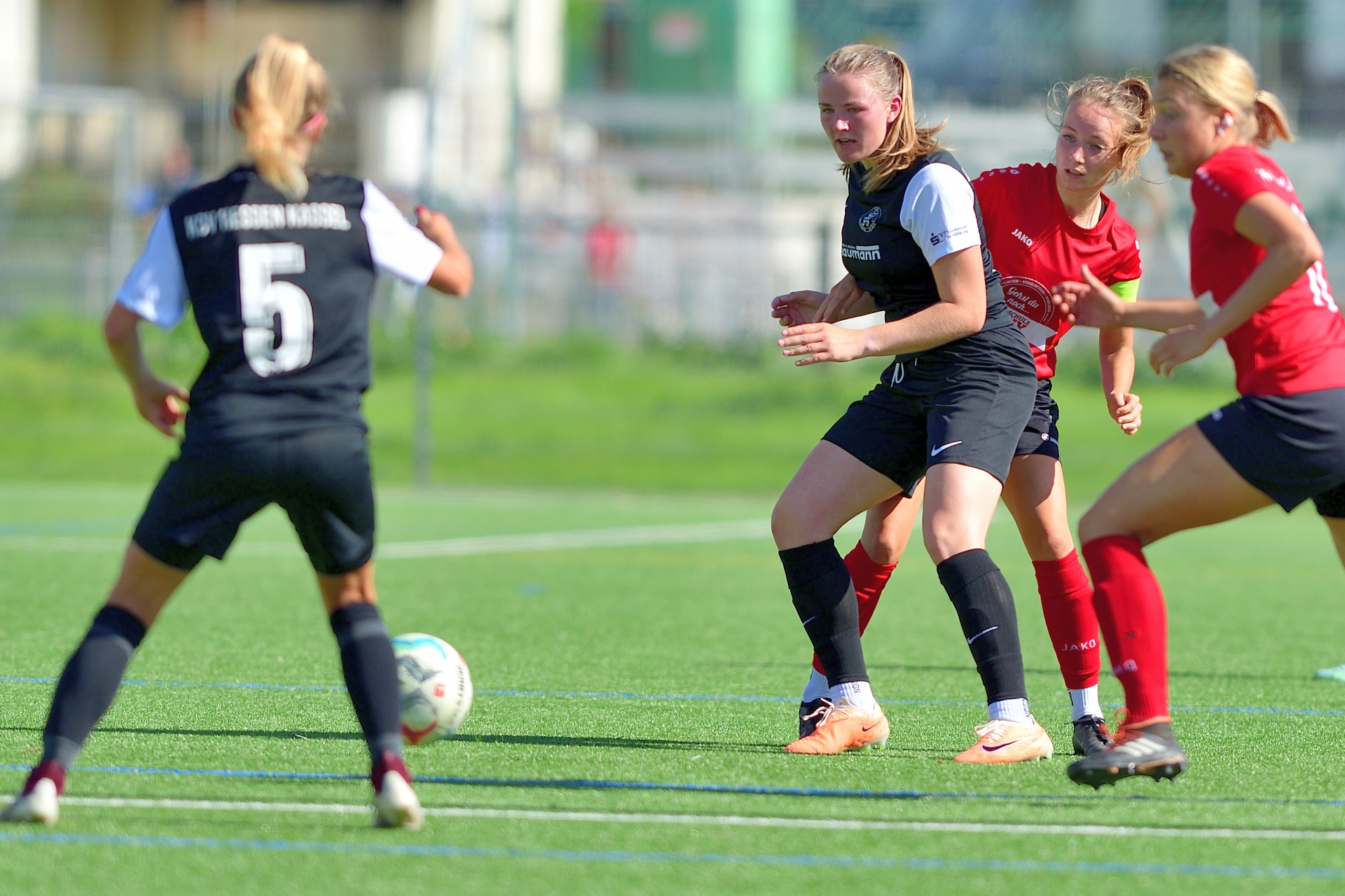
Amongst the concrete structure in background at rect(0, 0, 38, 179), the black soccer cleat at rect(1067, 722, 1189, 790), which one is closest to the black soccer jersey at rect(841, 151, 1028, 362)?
the black soccer cleat at rect(1067, 722, 1189, 790)

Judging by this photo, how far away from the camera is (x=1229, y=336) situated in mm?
4016

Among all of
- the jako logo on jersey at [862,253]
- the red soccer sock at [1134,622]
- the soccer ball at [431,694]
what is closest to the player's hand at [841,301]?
the jako logo on jersey at [862,253]

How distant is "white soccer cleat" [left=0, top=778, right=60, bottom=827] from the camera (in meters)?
3.72

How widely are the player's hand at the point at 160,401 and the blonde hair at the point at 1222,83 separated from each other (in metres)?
2.46

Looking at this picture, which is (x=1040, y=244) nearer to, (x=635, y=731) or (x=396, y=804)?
(x=635, y=731)

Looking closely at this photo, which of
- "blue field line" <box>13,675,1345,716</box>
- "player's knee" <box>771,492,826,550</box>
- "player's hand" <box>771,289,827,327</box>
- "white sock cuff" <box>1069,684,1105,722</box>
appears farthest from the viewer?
"blue field line" <box>13,675,1345,716</box>

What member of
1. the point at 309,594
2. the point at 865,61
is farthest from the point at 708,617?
the point at 865,61

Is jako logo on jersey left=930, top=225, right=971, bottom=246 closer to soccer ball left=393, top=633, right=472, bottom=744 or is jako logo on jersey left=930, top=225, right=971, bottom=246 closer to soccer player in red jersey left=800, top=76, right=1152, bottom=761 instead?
soccer player in red jersey left=800, top=76, right=1152, bottom=761

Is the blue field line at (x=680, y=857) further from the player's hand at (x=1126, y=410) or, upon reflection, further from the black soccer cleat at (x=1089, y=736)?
the player's hand at (x=1126, y=410)

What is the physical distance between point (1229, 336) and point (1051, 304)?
3.09 ft

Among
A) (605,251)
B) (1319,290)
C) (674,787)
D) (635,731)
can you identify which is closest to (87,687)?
(674,787)

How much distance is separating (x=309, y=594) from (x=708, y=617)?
2.18 m

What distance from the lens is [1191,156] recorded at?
402 centimetres

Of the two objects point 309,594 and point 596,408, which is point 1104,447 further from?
point 309,594
